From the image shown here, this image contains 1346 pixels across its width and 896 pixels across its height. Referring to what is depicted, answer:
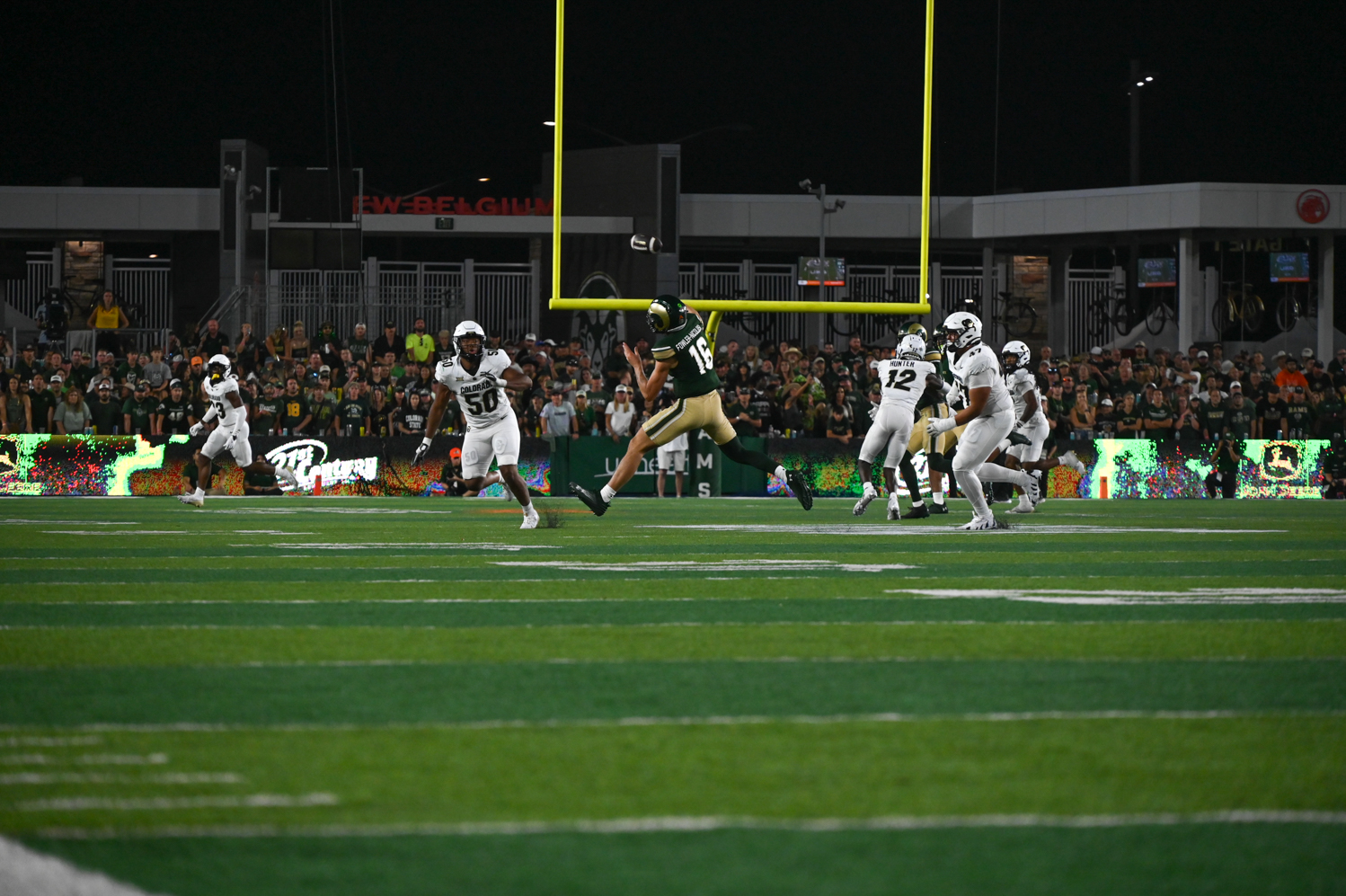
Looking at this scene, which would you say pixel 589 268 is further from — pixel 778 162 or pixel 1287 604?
pixel 778 162

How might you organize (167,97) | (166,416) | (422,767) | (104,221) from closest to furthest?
(422,767)
(166,416)
(104,221)
(167,97)

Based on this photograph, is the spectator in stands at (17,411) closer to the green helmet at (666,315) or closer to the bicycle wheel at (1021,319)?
the green helmet at (666,315)

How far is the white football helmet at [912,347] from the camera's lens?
16.4 meters

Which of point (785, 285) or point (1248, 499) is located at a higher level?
point (785, 285)

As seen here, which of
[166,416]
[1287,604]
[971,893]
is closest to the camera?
[971,893]

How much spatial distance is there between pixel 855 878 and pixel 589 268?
1706 centimetres

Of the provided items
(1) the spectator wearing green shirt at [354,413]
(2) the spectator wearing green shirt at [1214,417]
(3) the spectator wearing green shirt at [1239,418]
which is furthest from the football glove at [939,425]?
(3) the spectator wearing green shirt at [1239,418]


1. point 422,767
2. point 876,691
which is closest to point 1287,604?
point 876,691

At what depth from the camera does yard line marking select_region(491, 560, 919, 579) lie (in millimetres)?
9148

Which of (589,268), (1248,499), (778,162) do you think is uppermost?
Result: (778,162)

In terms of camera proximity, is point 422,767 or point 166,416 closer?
point 422,767

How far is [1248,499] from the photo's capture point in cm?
2288

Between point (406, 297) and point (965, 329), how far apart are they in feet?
66.2

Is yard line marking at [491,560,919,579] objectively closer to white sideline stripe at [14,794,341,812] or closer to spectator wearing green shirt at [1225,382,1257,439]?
white sideline stripe at [14,794,341,812]
